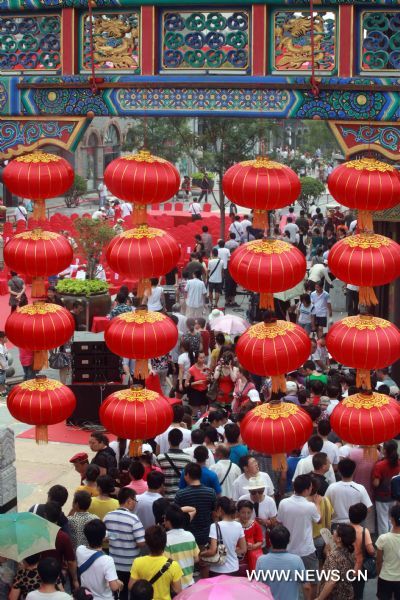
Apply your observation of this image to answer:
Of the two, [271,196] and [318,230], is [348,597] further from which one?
[318,230]

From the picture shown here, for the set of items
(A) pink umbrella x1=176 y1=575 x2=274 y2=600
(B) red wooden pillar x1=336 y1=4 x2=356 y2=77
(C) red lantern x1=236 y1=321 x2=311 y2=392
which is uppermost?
(B) red wooden pillar x1=336 y1=4 x2=356 y2=77

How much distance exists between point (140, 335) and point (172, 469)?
1900 mm

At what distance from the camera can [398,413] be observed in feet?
24.9

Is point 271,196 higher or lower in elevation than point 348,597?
higher

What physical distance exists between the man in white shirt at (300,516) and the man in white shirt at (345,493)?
1.03ft

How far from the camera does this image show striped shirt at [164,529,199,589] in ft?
26.0

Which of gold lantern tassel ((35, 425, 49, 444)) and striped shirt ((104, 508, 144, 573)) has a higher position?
gold lantern tassel ((35, 425, 49, 444))

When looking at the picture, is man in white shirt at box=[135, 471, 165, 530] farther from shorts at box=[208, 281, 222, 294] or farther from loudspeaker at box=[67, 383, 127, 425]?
shorts at box=[208, 281, 222, 294]

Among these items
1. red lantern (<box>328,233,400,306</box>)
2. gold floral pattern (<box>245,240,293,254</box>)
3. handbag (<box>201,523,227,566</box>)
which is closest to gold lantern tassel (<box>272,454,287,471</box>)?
handbag (<box>201,523,227,566</box>)

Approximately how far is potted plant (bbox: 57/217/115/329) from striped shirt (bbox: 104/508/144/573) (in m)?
9.35

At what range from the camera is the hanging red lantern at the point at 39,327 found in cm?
805

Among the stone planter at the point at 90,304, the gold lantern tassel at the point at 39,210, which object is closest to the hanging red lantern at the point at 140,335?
the gold lantern tassel at the point at 39,210

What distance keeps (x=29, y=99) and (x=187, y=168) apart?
38.3 m

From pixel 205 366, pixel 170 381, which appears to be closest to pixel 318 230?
pixel 170 381
